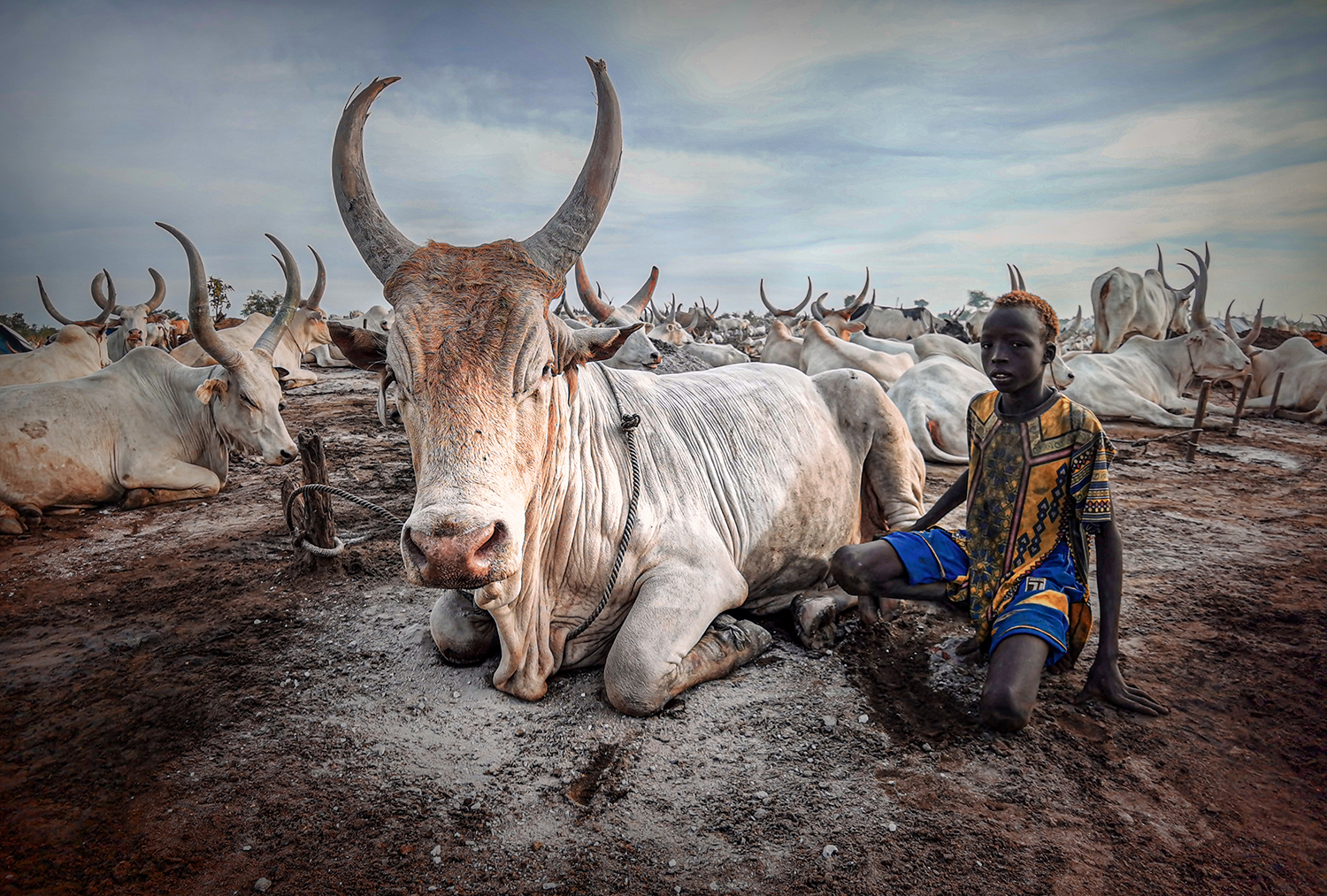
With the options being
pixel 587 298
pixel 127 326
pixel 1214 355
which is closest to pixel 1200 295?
pixel 1214 355

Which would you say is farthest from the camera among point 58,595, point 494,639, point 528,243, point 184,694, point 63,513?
point 63,513

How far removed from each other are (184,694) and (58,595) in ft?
6.31

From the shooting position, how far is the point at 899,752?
249 cm

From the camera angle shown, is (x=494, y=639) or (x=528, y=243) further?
(x=494, y=639)

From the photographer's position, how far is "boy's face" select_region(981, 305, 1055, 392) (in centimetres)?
271

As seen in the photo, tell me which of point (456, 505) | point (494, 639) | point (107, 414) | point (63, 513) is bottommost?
point (63, 513)

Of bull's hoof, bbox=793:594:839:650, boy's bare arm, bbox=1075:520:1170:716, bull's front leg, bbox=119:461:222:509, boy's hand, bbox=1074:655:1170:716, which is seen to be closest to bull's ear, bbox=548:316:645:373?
bull's hoof, bbox=793:594:839:650

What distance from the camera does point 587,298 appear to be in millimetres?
6902

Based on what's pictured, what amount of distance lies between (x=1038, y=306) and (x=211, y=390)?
6.52m

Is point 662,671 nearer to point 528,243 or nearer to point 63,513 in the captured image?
point 528,243

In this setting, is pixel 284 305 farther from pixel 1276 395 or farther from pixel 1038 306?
pixel 1276 395

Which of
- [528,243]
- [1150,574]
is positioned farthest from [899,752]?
[1150,574]

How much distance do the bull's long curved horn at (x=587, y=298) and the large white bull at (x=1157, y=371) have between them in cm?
681

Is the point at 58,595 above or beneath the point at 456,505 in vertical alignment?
beneath
